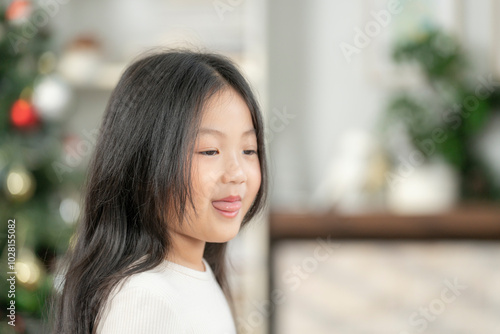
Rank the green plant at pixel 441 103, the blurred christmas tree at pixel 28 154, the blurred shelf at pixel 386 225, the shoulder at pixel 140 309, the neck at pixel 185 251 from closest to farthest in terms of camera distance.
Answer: the shoulder at pixel 140 309, the neck at pixel 185 251, the blurred christmas tree at pixel 28 154, the blurred shelf at pixel 386 225, the green plant at pixel 441 103

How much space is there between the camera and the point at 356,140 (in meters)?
2.49

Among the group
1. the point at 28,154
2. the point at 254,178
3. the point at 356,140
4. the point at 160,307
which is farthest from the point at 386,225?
the point at 160,307

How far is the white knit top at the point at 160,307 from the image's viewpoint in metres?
0.64

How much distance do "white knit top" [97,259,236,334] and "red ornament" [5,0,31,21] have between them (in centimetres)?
134

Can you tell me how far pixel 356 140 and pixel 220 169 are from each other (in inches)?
73.5

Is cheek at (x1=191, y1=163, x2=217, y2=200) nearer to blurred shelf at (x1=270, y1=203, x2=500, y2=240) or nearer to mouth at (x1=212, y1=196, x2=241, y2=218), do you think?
mouth at (x1=212, y1=196, x2=241, y2=218)

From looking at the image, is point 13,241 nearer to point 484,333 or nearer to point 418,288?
point 418,288

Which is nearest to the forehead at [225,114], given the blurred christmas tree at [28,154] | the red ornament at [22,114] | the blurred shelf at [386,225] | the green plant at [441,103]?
the blurred christmas tree at [28,154]

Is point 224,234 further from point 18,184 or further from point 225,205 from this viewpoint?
point 18,184

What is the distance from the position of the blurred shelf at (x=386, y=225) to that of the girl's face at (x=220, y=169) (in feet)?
5.34

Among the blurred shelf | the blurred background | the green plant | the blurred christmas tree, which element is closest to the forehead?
the blurred christmas tree

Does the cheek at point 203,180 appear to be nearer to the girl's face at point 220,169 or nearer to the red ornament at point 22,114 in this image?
the girl's face at point 220,169

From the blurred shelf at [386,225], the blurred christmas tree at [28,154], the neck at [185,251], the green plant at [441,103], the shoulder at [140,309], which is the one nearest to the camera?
the shoulder at [140,309]

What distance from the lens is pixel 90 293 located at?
27.1 inches
